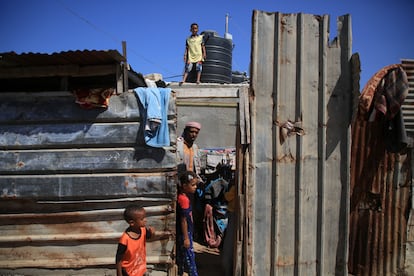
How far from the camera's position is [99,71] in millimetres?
4008

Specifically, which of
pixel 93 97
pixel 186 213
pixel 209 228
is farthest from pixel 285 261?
pixel 209 228

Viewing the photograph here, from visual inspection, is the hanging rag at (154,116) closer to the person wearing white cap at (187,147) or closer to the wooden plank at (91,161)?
the wooden plank at (91,161)

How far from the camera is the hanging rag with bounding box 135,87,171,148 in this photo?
382 centimetres

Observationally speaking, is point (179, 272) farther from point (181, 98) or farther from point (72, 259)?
point (181, 98)

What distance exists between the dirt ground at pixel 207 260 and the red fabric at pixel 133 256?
5.89ft

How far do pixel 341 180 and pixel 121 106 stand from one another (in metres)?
2.62

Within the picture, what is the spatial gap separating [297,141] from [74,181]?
2.59 metres

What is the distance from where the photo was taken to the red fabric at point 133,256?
302 centimetres

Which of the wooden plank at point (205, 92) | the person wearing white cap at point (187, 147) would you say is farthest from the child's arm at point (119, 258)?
the wooden plank at point (205, 92)

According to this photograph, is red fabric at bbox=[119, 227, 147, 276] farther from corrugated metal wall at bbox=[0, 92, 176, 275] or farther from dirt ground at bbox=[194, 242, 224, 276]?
dirt ground at bbox=[194, 242, 224, 276]

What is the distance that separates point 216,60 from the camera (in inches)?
419

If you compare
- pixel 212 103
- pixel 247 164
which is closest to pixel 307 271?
pixel 247 164

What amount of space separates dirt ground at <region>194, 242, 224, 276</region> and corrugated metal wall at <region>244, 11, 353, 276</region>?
1448 millimetres

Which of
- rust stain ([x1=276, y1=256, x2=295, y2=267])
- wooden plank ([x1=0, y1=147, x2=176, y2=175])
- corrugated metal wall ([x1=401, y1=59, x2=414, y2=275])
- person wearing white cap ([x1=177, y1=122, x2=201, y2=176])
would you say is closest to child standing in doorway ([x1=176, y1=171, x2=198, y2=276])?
wooden plank ([x1=0, y1=147, x2=176, y2=175])
